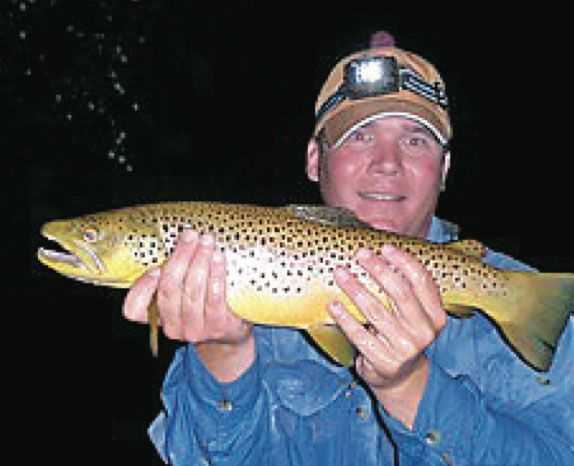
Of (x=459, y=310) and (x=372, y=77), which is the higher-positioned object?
(x=372, y=77)

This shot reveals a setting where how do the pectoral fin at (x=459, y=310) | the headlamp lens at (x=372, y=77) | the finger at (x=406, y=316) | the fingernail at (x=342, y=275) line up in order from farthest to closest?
the headlamp lens at (x=372, y=77)
the pectoral fin at (x=459, y=310)
the fingernail at (x=342, y=275)
the finger at (x=406, y=316)

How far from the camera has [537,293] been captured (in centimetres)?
273

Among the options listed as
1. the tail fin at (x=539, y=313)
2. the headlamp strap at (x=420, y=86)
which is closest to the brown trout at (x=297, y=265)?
the tail fin at (x=539, y=313)

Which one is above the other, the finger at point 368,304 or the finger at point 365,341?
the finger at point 368,304

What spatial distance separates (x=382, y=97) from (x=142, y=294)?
160cm

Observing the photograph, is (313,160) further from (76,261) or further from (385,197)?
(76,261)

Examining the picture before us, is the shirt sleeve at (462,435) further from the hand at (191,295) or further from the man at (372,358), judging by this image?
the hand at (191,295)

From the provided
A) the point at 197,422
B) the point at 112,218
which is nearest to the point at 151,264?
the point at 112,218

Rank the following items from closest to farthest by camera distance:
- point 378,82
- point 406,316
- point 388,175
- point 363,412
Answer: point 406,316, point 363,412, point 388,175, point 378,82

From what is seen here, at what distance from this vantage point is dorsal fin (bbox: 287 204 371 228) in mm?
2820

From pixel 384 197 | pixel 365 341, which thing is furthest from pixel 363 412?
pixel 384 197

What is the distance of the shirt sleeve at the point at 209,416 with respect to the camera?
2805 millimetres

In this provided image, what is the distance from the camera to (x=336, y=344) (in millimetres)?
2668

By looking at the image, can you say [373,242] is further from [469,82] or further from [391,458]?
[469,82]
